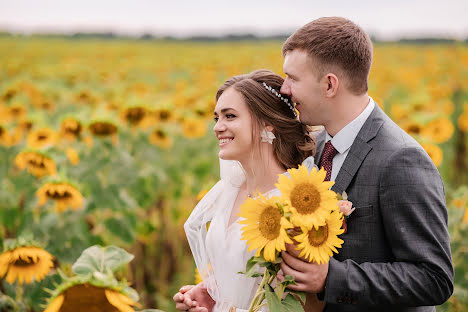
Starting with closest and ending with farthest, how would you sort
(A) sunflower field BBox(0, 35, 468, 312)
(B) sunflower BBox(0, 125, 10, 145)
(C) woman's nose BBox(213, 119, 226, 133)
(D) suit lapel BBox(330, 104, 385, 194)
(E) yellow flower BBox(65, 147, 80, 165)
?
(D) suit lapel BBox(330, 104, 385, 194)
(C) woman's nose BBox(213, 119, 226, 133)
(A) sunflower field BBox(0, 35, 468, 312)
(E) yellow flower BBox(65, 147, 80, 165)
(B) sunflower BBox(0, 125, 10, 145)

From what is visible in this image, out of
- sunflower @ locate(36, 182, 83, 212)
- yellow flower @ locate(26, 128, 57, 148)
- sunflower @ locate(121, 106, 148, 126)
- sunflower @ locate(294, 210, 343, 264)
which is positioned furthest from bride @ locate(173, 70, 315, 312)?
yellow flower @ locate(26, 128, 57, 148)

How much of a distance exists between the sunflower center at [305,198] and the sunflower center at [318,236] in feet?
0.21

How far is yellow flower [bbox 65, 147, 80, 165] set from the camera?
343cm

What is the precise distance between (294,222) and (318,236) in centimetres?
12

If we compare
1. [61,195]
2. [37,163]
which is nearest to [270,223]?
[61,195]

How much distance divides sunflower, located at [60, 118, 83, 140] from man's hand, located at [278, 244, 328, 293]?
250 centimetres

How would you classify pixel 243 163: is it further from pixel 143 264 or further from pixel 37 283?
pixel 143 264

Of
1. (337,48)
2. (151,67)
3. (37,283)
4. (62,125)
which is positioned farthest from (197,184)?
(151,67)

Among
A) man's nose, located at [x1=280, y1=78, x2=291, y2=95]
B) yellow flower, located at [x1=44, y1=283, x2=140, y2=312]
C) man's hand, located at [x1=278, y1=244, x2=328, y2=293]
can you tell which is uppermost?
man's nose, located at [x1=280, y1=78, x2=291, y2=95]

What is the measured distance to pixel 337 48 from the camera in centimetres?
167

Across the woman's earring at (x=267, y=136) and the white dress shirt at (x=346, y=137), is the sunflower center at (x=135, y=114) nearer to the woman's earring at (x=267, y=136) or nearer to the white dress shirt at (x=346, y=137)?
the woman's earring at (x=267, y=136)

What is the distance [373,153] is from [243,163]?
53 cm

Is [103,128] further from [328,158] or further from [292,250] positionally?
[292,250]

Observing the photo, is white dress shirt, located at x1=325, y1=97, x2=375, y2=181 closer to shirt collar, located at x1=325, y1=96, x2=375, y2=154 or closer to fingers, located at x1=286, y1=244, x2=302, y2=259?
shirt collar, located at x1=325, y1=96, x2=375, y2=154
